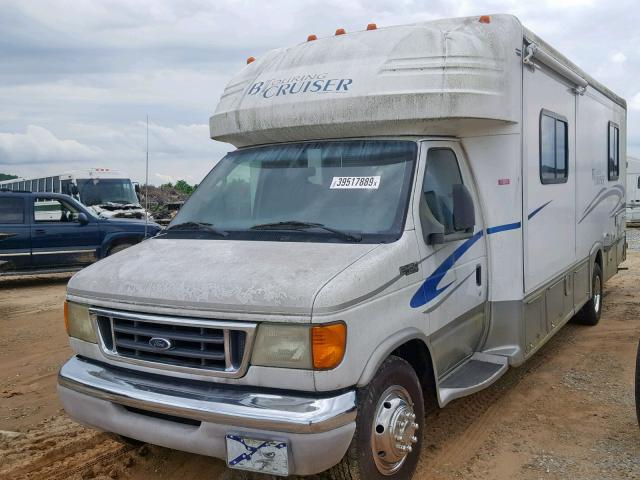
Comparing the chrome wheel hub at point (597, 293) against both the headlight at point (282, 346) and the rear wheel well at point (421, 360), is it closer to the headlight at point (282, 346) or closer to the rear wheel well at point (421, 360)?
the rear wheel well at point (421, 360)

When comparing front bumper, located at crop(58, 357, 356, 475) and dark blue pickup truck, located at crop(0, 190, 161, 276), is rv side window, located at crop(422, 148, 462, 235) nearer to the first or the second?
front bumper, located at crop(58, 357, 356, 475)

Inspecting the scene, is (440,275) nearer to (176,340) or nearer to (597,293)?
(176,340)

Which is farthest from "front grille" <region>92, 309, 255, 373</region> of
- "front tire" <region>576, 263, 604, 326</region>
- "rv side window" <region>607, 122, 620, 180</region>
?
"rv side window" <region>607, 122, 620, 180</region>

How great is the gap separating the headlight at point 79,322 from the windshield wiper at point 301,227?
1141mm

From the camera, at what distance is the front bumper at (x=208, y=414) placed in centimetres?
299

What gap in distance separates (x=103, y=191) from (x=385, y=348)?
1538 cm

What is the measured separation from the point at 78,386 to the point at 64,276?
1052cm

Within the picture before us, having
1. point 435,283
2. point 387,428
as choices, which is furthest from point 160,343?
point 435,283

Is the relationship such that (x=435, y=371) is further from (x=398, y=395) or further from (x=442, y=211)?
(x=442, y=211)

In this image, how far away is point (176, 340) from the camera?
10.9 feet

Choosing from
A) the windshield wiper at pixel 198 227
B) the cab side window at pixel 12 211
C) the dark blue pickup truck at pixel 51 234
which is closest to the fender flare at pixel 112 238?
the dark blue pickup truck at pixel 51 234

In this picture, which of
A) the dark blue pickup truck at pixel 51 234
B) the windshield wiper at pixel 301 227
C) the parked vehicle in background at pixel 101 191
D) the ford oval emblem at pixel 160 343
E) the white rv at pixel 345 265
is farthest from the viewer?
the parked vehicle in background at pixel 101 191

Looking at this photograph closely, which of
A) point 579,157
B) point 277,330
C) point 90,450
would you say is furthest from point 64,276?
point 277,330

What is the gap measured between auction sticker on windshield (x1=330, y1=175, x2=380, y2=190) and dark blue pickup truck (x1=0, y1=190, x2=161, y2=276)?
781 centimetres
